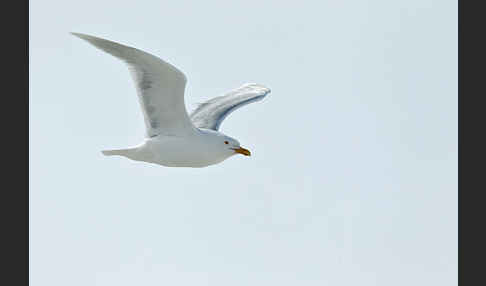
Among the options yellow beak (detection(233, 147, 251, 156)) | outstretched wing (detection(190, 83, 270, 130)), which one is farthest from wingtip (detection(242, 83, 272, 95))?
yellow beak (detection(233, 147, 251, 156))

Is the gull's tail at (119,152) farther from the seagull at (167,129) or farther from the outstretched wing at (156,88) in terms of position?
the outstretched wing at (156,88)

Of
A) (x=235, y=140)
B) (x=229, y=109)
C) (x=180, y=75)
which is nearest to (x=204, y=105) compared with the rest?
(x=229, y=109)

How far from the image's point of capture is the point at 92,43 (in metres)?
9.48

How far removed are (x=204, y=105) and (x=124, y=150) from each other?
7.73 feet

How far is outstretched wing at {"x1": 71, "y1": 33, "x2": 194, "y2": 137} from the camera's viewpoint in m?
9.71

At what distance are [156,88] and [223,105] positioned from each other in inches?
96.5

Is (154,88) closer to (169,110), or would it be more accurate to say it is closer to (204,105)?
(169,110)

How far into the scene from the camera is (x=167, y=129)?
1068 cm

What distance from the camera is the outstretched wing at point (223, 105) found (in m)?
12.3

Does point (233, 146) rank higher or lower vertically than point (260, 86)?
lower

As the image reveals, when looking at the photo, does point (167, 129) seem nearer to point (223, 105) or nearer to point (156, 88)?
point (156, 88)

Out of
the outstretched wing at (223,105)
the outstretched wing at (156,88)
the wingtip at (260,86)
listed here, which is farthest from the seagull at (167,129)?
the wingtip at (260,86)

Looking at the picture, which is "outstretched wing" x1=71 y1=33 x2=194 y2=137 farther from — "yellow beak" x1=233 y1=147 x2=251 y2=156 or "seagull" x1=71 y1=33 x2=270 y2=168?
"yellow beak" x1=233 y1=147 x2=251 y2=156

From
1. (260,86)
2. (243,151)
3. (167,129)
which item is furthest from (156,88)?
(260,86)
